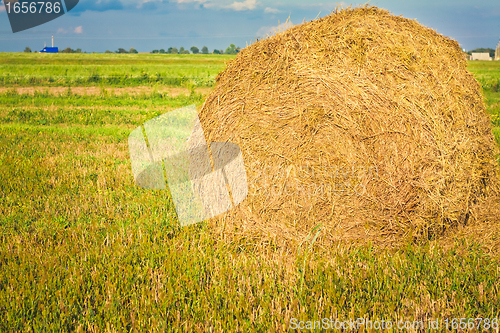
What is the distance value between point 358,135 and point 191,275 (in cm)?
231

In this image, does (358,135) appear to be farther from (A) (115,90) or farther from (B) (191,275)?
(A) (115,90)

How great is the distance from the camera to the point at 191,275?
3.23 meters

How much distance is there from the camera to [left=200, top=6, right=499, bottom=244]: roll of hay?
3816mm

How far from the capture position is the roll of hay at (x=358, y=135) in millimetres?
3816

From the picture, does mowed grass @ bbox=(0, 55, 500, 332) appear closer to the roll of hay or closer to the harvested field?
the roll of hay

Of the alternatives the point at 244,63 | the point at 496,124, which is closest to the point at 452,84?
the point at 244,63

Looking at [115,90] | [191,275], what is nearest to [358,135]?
[191,275]

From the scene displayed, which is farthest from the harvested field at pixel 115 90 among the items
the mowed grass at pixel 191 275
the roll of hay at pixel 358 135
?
the roll of hay at pixel 358 135

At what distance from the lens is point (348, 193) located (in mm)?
3855

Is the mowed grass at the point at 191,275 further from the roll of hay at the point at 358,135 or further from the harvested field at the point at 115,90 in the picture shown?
the harvested field at the point at 115,90

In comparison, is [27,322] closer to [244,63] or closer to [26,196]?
[26,196]

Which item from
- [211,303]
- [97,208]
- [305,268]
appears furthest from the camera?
[97,208]

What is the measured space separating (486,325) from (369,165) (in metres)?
1.79

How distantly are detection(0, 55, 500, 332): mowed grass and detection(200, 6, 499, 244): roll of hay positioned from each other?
34cm
